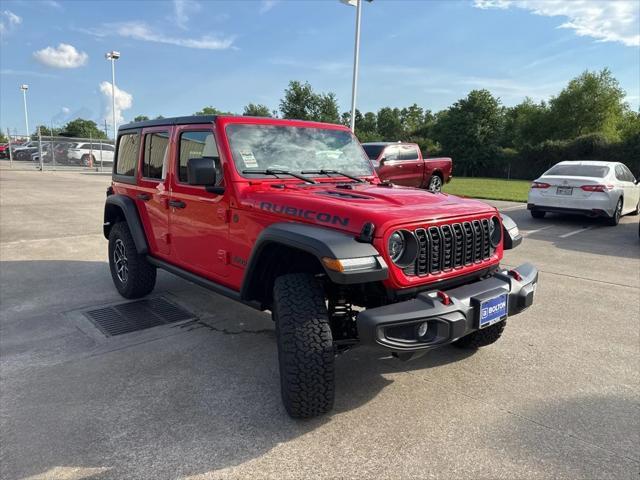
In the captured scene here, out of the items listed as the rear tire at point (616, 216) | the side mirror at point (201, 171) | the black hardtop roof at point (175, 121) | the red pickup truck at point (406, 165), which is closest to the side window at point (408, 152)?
the red pickup truck at point (406, 165)

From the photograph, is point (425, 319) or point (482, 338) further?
point (482, 338)

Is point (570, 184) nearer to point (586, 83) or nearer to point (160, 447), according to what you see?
point (160, 447)

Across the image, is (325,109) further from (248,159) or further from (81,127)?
(81,127)

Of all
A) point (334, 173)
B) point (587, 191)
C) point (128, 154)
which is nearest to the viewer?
point (334, 173)

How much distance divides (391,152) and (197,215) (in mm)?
10854

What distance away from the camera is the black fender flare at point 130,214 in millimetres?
4602

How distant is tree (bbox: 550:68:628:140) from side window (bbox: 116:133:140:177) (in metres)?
53.0

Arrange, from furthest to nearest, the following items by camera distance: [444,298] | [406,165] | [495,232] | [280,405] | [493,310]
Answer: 1. [406,165]
2. [495,232]
3. [280,405]
4. [493,310]
5. [444,298]

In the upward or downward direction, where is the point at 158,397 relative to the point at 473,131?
downward

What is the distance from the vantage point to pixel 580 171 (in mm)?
10516

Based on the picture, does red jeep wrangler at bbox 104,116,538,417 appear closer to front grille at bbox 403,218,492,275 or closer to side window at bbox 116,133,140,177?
front grille at bbox 403,218,492,275

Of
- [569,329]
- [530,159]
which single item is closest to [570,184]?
[569,329]

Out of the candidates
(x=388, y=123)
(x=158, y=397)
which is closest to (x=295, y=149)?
(x=158, y=397)

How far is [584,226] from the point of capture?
10312 millimetres
